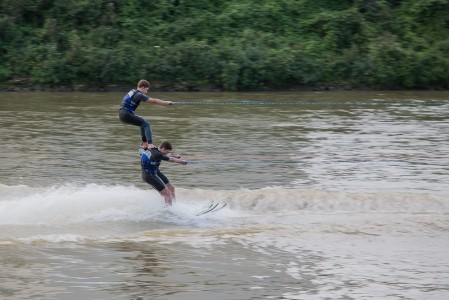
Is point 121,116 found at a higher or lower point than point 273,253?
higher

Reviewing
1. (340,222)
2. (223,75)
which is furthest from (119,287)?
(223,75)

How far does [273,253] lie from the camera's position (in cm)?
1134

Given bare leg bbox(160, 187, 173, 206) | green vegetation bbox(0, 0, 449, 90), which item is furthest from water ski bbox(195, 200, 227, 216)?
green vegetation bbox(0, 0, 449, 90)

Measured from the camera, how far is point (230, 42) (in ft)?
113

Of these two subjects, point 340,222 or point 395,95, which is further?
point 395,95

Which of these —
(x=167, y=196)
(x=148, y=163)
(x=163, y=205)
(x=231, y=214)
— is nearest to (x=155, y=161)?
(x=148, y=163)

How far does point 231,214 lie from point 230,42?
2161 cm

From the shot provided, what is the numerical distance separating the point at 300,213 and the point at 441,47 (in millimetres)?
22440

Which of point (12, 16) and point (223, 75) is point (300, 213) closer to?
point (223, 75)

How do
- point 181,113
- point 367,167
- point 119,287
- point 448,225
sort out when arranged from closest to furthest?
point 119,287 → point 448,225 → point 367,167 → point 181,113

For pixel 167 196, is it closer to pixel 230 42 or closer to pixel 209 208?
pixel 209 208

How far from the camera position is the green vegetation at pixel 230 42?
33.0 metres

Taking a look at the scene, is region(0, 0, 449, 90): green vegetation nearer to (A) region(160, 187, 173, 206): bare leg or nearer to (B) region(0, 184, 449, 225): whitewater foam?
Result: (B) region(0, 184, 449, 225): whitewater foam

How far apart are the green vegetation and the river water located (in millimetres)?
8977
